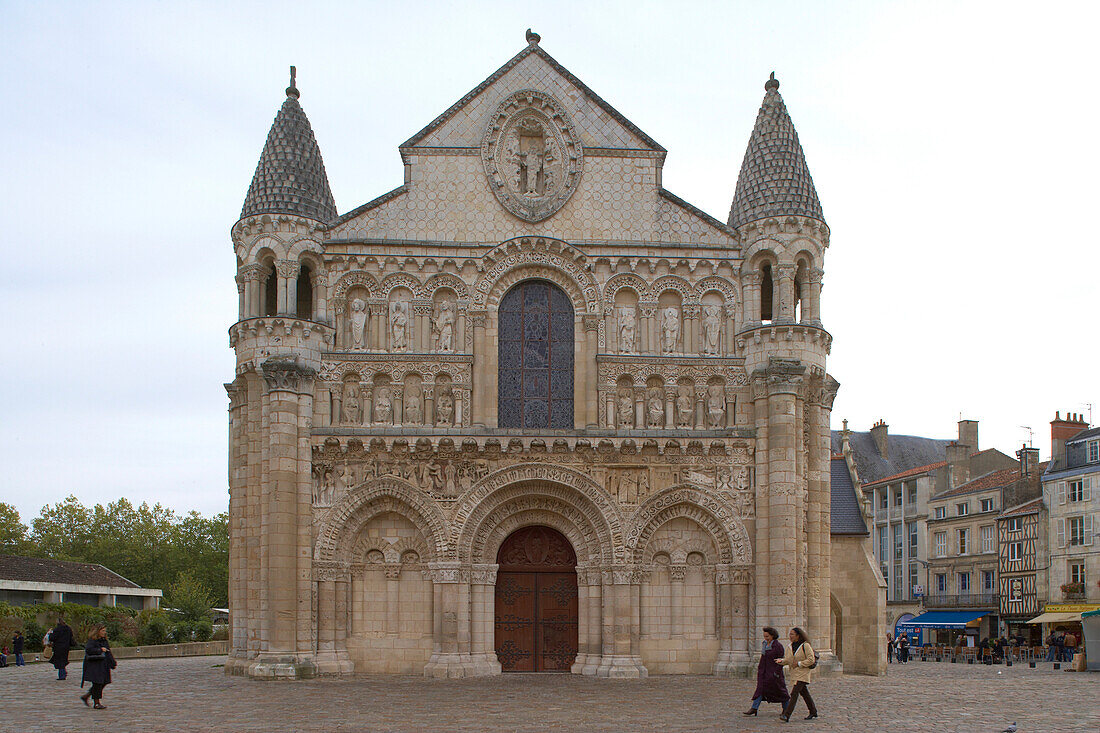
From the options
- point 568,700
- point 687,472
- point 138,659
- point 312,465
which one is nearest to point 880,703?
point 568,700

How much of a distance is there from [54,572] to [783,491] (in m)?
41.0

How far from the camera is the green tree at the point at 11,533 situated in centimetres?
6712

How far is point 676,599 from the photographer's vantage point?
27.5 metres

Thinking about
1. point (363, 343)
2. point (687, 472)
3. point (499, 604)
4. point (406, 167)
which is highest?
point (406, 167)

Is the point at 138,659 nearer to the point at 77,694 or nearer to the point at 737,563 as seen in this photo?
the point at 77,694

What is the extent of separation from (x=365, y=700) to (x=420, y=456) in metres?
7.22

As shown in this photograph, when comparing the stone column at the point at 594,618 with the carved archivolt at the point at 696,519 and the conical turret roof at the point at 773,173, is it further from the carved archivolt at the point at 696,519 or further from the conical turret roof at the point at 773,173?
the conical turret roof at the point at 773,173

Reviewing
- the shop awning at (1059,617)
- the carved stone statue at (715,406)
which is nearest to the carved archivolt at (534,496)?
the carved stone statue at (715,406)

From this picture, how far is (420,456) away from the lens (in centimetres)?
2725

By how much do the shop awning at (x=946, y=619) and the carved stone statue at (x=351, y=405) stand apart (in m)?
36.0

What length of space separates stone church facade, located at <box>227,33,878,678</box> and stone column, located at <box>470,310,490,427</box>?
5 cm

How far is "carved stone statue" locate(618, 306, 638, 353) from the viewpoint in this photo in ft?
92.8

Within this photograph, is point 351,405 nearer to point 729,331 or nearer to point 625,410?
point 625,410

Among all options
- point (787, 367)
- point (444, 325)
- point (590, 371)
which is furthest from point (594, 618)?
point (444, 325)
